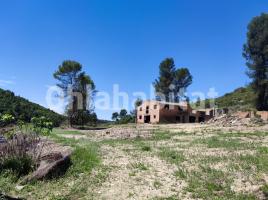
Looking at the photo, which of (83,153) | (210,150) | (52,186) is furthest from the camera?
(210,150)

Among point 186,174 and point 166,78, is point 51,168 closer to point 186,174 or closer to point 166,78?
point 186,174

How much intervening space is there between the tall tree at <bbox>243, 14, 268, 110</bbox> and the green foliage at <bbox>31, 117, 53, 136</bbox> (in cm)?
3710

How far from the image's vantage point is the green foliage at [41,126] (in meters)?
12.1

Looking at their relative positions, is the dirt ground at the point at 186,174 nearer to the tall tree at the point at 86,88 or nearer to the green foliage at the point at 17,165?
the green foliage at the point at 17,165

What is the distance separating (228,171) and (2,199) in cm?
588

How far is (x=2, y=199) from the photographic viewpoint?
26.6ft

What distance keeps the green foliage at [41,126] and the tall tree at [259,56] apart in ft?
122

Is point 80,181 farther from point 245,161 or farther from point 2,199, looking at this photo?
point 245,161

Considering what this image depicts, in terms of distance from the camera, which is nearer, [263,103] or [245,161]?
[245,161]

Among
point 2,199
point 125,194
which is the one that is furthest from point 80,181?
point 2,199

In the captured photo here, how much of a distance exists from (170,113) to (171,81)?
8137 millimetres

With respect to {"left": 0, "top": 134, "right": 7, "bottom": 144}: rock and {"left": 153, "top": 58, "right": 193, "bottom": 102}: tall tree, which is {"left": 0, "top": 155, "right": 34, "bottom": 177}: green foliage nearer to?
{"left": 0, "top": 134, "right": 7, "bottom": 144}: rock

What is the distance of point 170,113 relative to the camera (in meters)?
50.2

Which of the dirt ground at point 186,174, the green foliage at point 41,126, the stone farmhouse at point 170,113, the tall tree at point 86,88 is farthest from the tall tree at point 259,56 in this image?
the green foliage at point 41,126
